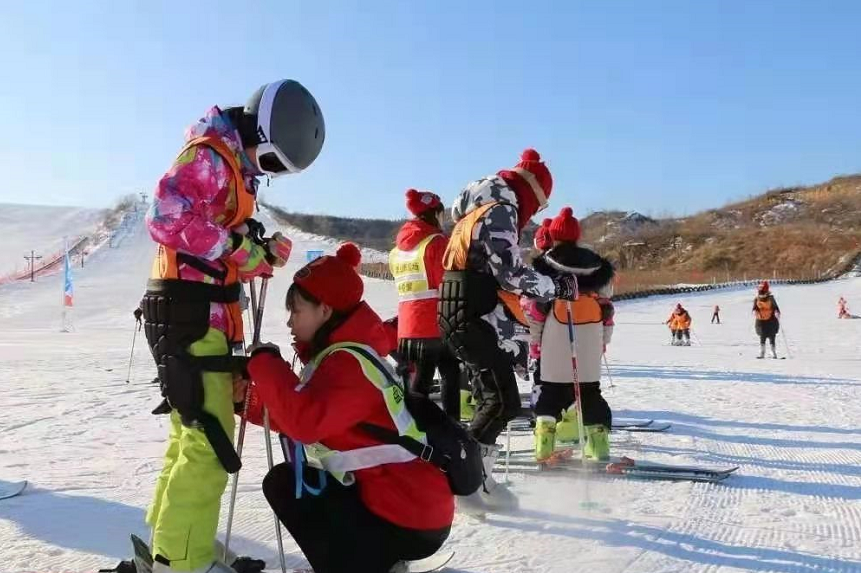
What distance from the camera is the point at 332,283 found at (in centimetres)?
269

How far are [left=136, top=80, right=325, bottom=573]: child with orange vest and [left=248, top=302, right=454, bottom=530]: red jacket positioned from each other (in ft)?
1.12

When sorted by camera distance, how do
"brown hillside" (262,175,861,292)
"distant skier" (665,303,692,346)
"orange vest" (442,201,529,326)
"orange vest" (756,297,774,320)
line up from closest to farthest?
"orange vest" (442,201,529,326)
"orange vest" (756,297,774,320)
"distant skier" (665,303,692,346)
"brown hillside" (262,175,861,292)

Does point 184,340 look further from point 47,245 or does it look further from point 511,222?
point 47,245

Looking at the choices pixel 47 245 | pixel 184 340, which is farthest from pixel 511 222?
pixel 47 245

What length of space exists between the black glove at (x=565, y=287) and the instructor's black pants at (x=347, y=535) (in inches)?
74.6

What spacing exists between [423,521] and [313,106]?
179cm

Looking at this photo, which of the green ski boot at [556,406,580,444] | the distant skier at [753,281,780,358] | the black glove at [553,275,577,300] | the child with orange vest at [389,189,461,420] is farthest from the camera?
the distant skier at [753,281,780,358]

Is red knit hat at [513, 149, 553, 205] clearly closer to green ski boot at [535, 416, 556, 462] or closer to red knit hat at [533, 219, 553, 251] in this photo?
red knit hat at [533, 219, 553, 251]

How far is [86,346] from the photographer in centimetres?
1706

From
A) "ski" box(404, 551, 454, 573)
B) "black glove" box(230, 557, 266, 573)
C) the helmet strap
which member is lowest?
"ski" box(404, 551, 454, 573)

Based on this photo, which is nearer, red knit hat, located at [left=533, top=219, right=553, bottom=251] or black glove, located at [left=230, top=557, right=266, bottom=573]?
black glove, located at [left=230, top=557, right=266, bottom=573]

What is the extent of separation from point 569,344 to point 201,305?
10.6 ft

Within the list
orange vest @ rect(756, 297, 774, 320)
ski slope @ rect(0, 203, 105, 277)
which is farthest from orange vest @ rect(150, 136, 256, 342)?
ski slope @ rect(0, 203, 105, 277)

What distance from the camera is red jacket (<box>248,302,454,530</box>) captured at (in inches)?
97.9
